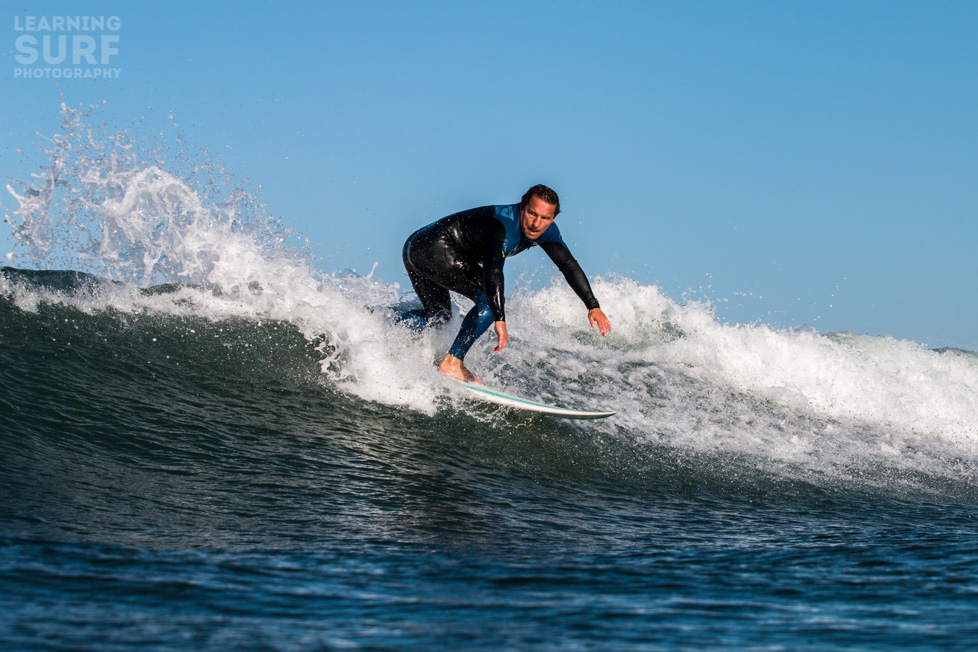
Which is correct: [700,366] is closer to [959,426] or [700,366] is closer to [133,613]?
[959,426]

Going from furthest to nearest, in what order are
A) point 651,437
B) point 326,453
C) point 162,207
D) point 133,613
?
point 162,207 < point 651,437 < point 326,453 < point 133,613

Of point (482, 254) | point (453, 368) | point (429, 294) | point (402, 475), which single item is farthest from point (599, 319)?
point (402, 475)

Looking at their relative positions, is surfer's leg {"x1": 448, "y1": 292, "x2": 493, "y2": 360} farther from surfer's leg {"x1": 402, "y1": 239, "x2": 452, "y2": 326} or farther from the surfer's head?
the surfer's head

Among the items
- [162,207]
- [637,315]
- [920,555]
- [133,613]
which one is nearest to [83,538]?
[133,613]

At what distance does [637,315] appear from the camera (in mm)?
12070

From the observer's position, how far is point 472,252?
5.71 m

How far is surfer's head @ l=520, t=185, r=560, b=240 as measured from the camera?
524cm

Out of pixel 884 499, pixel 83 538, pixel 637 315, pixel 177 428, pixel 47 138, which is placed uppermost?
pixel 47 138

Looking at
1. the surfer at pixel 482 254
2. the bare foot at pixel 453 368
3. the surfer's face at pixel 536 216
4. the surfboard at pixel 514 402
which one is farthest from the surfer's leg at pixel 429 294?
the surfer's face at pixel 536 216

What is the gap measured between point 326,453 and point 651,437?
2.68 meters

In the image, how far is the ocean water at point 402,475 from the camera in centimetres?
199

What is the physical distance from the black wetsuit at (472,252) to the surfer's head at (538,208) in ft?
0.38

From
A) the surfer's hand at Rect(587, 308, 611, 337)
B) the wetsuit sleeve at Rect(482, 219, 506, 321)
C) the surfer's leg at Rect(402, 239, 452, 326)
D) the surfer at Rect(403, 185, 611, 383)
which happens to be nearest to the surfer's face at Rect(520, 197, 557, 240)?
the surfer at Rect(403, 185, 611, 383)

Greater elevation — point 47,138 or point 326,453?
point 47,138
